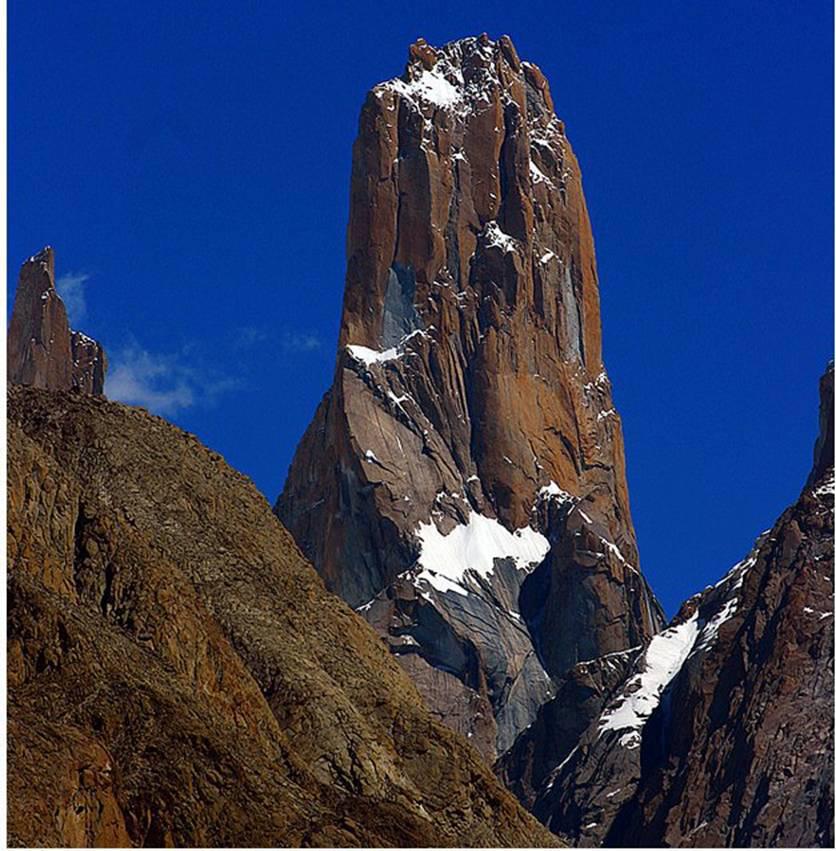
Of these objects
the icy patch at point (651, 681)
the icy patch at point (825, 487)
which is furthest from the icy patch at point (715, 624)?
the icy patch at point (825, 487)

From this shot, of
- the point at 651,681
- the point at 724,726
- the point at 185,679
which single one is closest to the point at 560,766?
the point at 651,681

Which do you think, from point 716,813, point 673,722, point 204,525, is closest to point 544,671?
point 673,722

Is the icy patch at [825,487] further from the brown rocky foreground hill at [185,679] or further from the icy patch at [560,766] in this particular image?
the brown rocky foreground hill at [185,679]

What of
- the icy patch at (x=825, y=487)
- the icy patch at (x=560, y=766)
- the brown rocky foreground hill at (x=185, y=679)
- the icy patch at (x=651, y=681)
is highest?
the icy patch at (x=825, y=487)

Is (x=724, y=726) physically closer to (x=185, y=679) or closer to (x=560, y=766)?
(x=560, y=766)

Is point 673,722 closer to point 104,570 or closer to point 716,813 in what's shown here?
point 716,813

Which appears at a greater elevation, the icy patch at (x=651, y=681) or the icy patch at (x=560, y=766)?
the icy patch at (x=651, y=681)

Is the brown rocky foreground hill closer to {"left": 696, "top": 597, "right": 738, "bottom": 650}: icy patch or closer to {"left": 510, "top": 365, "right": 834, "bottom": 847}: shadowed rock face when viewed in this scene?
{"left": 510, "top": 365, "right": 834, "bottom": 847}: shadowed rock face
